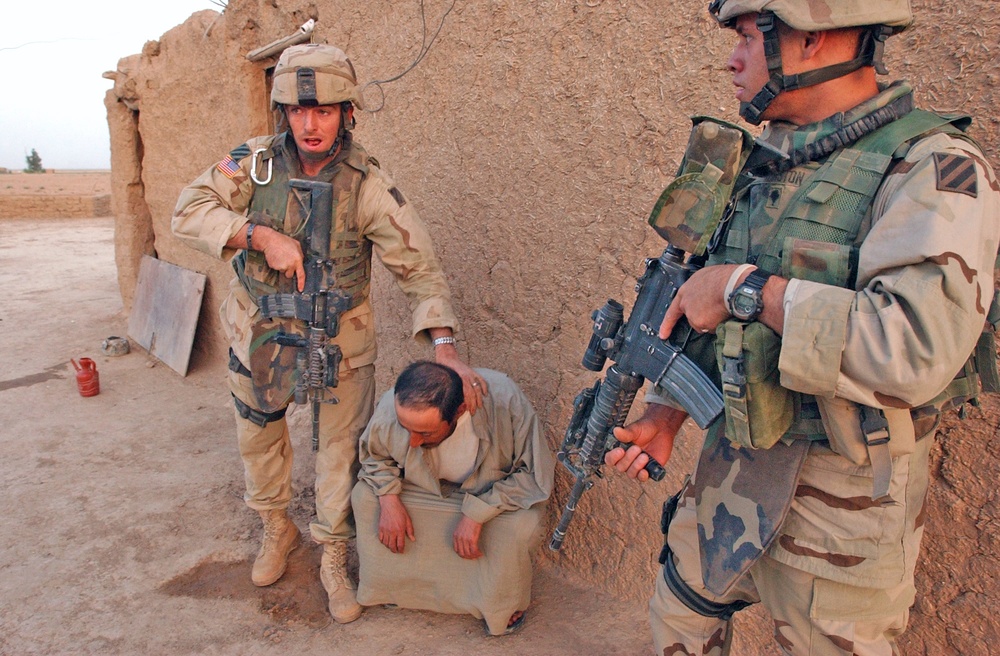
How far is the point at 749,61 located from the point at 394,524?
5.85 feet

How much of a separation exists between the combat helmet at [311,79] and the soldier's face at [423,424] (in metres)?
1.01

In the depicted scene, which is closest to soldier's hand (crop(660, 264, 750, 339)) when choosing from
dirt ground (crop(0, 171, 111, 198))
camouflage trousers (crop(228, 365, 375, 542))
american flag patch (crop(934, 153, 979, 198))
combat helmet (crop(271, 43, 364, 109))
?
american flag patch (crop(934, 153, 979, 198))

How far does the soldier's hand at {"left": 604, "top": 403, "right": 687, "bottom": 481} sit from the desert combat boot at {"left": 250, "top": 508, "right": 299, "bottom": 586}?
1761 millimetres

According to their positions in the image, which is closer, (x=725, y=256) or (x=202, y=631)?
(x=725, y=256)

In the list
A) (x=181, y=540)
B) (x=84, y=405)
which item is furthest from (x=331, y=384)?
(x=84, y=405)

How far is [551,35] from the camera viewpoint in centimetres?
238

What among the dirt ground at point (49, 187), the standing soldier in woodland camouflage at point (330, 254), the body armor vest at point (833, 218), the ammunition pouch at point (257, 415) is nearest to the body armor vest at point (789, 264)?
the body armor vest at point (833, 218)

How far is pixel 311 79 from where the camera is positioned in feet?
7.29

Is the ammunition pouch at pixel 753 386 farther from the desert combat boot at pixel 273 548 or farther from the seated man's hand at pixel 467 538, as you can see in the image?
the desert combat boot at pixel 273 548

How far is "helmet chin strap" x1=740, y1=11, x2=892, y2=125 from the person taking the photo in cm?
118

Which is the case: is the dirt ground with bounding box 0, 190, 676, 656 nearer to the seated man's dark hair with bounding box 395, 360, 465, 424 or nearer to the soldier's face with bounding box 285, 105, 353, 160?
the seated man's dark hair with bounding box 395, 360, 465, 424

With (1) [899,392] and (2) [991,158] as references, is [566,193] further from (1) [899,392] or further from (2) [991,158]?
(1) [899,392]

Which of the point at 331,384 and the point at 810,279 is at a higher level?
the point at 810,279

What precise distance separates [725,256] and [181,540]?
269 cm
